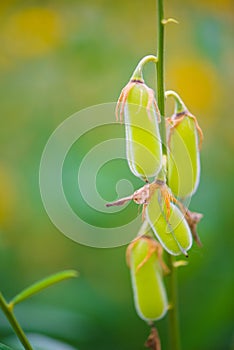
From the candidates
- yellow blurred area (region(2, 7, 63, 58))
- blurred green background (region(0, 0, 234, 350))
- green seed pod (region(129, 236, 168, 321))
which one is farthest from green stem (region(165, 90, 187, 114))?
yellow blurred area (region(2, 7, 63, 58))

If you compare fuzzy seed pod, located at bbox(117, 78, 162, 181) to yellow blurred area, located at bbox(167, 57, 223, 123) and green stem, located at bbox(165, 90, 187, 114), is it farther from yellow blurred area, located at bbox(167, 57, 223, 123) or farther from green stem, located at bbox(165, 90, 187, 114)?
yellow blurred area, located at bbox(167, 57, 223, 123)

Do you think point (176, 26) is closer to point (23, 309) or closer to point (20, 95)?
point (20, 95)

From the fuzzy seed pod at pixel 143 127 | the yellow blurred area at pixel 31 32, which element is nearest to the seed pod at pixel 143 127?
the fuzzy seed pod at pixel 143 127

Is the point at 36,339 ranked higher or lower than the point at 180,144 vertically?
lower

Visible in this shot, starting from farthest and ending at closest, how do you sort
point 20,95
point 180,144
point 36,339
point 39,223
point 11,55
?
point 11,55, point 20,95, point 39,223, point 36,339, point 180,144

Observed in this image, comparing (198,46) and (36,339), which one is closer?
(36,339)

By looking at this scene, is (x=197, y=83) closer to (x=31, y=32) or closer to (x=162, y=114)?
(x=31, y=32)

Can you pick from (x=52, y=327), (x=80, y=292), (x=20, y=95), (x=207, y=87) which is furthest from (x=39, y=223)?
(x=207, y=87)
